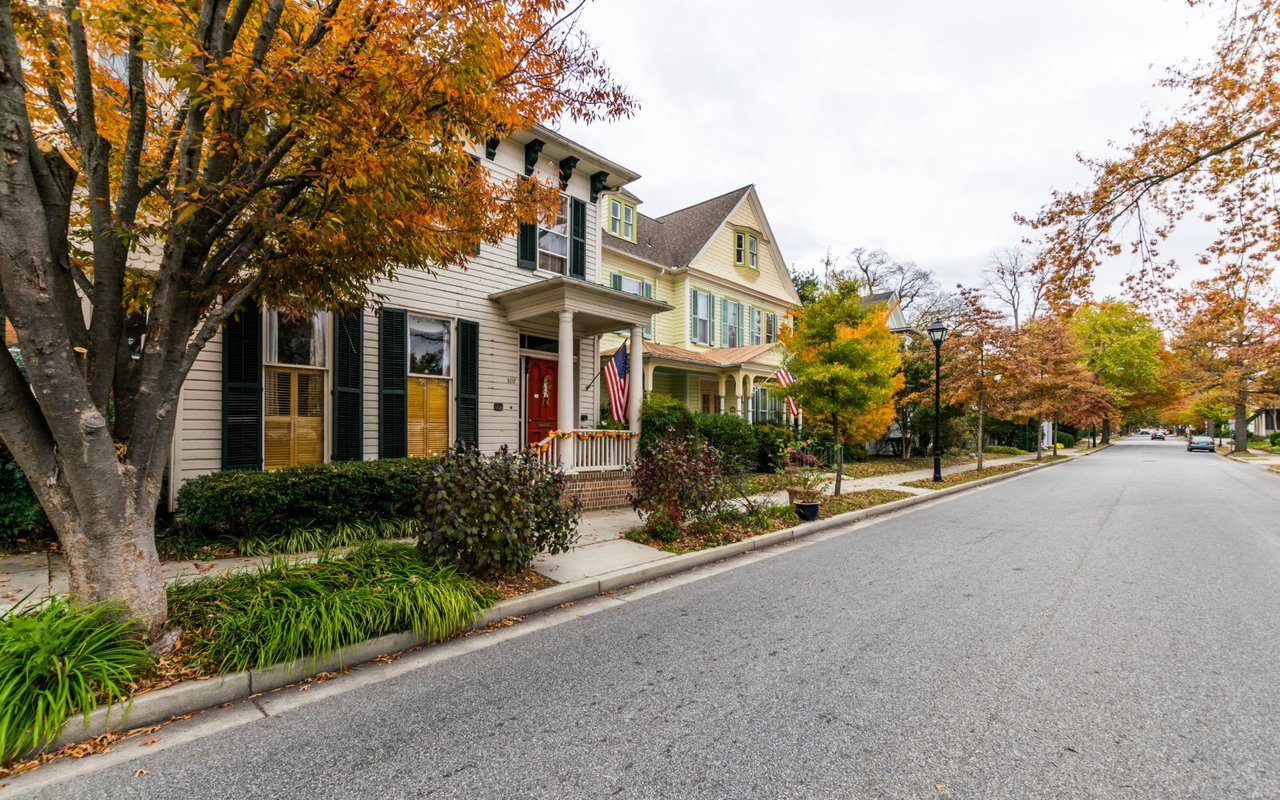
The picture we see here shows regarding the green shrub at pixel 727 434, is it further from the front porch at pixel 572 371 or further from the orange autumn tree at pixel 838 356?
the front porch at pixel 572 371

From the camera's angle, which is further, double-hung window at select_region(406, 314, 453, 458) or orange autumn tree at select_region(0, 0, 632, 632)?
double-hung window at select_region(406, 314, 453, 458)

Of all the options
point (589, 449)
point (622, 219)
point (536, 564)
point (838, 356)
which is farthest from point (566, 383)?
point (622, 219)

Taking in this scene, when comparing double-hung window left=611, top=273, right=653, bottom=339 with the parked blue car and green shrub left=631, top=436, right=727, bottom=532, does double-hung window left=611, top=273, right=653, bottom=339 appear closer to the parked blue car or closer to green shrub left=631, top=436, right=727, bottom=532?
green shrub left=631, top=436, right=727, bottom=532

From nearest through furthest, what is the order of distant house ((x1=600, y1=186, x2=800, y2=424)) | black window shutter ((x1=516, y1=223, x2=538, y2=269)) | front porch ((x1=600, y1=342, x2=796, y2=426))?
black window shutter ((x1=516, y1=223, x2=538, y2=269))
front porch ((x1=600, y1=342, x2=796, y2=426))
distant house ((x1=600, y1=186, x2=800, y2=424))

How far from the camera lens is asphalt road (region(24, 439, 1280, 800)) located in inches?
99.0

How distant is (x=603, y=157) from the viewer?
1152 cm

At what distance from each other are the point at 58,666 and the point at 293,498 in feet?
11.6

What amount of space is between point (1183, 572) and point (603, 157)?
11.1 metres

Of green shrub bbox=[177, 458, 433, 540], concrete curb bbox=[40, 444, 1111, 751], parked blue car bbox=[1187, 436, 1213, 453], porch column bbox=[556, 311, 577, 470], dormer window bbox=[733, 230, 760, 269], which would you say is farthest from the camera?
parked blue car bbox=[1187, 436, 1213, 453]

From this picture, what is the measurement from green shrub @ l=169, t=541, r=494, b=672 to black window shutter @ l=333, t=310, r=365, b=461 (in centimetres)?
385

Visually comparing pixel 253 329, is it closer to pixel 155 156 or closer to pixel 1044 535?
pixel 155 156

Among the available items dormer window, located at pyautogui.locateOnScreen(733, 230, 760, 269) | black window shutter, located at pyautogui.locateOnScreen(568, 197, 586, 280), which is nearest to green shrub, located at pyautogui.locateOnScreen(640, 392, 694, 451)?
black window shutter, located at pyautogui.locateOnScreen(568, 197, 586, 280)

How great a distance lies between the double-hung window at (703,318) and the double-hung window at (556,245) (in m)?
7.50

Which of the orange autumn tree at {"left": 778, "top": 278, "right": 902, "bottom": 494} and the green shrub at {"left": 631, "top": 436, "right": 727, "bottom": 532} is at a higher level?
the orange autumn tree at {"left": 778, "top": 278, "right": 902, "bottom": 494}
